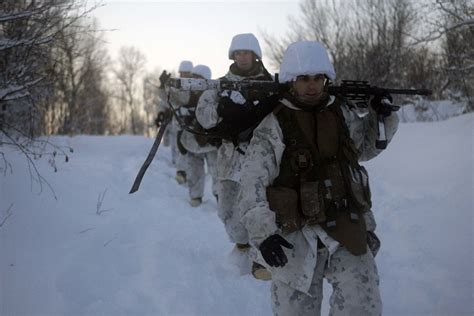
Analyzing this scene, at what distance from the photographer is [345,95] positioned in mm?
2711

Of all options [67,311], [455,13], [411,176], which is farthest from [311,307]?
[455,13]

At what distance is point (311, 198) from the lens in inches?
91.7

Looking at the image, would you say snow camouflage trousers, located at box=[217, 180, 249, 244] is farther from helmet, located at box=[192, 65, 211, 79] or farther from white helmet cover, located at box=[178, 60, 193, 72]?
white helmet cover, located at box=[178, 60, 193, 72]

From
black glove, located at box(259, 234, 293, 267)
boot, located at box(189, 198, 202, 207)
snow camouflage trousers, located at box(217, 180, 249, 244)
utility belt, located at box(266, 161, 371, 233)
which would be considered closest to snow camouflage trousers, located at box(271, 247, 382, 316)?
utility belt, located at box(266, 161, 371, 233)

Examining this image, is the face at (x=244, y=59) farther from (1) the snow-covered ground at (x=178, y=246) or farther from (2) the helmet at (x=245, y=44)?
(1) the snow-covered ground at (x=178, y=246)

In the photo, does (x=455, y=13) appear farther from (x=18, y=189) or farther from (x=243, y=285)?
(x=18, y=189)

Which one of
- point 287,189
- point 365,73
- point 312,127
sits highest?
point 365,73

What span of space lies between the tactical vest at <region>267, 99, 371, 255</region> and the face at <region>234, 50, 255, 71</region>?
152cm

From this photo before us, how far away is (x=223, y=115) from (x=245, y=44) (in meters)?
0.84

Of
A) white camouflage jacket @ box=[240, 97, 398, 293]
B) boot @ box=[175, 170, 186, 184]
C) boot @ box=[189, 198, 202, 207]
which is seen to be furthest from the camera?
boot @ box=[175, 170, 186, 184]

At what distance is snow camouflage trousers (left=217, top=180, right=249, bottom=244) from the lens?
4055 mm

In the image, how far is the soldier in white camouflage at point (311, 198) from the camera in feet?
7.51

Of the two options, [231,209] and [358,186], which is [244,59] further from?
[358,186]

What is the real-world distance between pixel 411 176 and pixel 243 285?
3060mm
